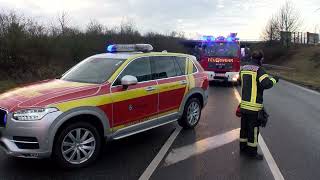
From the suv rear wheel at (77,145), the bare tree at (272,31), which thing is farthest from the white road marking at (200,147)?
the bare tree at (272,31)

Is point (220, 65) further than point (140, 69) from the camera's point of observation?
Yes

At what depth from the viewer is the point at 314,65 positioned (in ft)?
158

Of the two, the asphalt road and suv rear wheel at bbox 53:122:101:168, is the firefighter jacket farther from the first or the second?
suv rear wheel at bbox 53:122:101:168

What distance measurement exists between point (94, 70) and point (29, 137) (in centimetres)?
200

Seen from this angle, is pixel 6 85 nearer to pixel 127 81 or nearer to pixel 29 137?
pixel 127 81

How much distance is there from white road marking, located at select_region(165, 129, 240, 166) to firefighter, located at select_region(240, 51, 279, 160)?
2.28ft

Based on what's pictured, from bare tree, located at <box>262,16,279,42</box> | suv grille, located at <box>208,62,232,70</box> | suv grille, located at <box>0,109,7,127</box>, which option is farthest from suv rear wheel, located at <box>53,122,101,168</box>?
bare tree, located at <box>262,16,279,42</box>

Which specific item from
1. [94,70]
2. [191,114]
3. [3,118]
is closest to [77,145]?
[3,118]

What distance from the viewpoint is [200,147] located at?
7121mm

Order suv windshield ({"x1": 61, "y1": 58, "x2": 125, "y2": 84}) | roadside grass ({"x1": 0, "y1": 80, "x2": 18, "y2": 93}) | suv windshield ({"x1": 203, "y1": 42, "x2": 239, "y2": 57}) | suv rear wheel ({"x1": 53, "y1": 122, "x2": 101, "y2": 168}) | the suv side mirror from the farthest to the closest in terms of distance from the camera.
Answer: suv windshield ({"x1": 203, "y1": 42, "x2": 239, "y2": 57}) < roadside grass ({"x1": 0, "y1": 80, "x2": 18, "y2": 93}) < suv windshield ({"x1": 61, "y1": 58, "x2": 125, "y2": 84}) < the suv side mirror < suv rear wheel ({"x1": 53, "y1": 122, "x2": 101, "y2": 168})

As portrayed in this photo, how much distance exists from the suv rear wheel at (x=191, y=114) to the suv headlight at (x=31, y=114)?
3.70 metres

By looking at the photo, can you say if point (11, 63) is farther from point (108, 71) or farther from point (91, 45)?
point (108, 71)

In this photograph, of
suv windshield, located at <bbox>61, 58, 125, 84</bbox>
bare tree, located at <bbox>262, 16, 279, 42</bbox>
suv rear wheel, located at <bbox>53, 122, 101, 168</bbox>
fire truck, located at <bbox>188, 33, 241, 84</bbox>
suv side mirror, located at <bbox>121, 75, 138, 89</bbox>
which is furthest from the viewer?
bare tree, located at <bbox>262, 16, 279, 42</bbox>

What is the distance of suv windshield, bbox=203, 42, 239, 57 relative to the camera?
2038 centimetres
